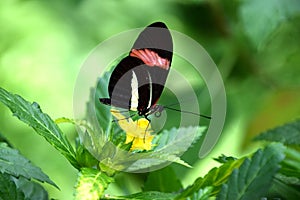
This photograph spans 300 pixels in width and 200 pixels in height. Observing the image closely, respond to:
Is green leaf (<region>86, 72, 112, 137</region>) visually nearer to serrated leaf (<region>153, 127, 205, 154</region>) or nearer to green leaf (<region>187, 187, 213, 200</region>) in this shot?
serrated leaf (<region>153, 127, 205, 154</region>)

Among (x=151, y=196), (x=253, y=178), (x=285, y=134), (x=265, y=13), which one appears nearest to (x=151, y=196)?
(x=151, y=196)

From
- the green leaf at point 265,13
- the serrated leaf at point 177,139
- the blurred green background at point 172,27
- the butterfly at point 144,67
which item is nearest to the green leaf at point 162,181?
the serrated leaf at point 177,139

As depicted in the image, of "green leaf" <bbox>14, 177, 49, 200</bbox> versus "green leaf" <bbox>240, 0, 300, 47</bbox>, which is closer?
"green leaf" <bbox>14, 177, 49, 200</bbox>

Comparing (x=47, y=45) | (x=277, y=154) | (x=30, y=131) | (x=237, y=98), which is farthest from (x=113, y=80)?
(x=237, y=98)

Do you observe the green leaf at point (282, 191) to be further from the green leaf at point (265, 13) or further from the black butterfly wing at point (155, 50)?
the green leaf at point (265, 13)

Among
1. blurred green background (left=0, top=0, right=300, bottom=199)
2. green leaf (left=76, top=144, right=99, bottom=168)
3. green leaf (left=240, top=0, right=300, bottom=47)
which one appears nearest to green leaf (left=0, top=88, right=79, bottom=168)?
green leaf (left=76, top=144, right=99, bottom=168)

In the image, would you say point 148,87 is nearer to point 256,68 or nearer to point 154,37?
point 154,37
